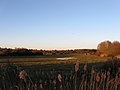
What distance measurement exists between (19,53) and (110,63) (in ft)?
104

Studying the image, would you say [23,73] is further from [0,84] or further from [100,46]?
[100,46]

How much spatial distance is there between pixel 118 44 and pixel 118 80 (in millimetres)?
43669

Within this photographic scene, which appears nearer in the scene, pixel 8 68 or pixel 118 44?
pixel 8 68

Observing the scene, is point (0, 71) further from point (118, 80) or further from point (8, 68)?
point (118, 80)

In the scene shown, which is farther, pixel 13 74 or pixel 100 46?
pixel 100 46

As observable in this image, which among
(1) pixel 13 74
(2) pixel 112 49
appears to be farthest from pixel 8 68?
(2) pixel 112 49

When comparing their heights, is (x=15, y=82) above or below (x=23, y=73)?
below

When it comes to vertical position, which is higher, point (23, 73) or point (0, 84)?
point (23, 73)

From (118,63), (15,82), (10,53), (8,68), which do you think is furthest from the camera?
(10,53)

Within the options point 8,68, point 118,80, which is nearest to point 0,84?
point 8,68

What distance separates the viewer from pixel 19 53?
44781 millimetres

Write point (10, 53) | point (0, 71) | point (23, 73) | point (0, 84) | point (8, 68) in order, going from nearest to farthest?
1. point (23, 73)
2. point (0, 84)
3. point (0, 71)
4. point (8, 68)
5. point (10, 53)

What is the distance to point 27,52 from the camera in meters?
46.1

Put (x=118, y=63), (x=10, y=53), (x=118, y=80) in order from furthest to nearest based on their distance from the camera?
(x=10, y=53) → (x=118, y=63) → (x=118, y=80)
